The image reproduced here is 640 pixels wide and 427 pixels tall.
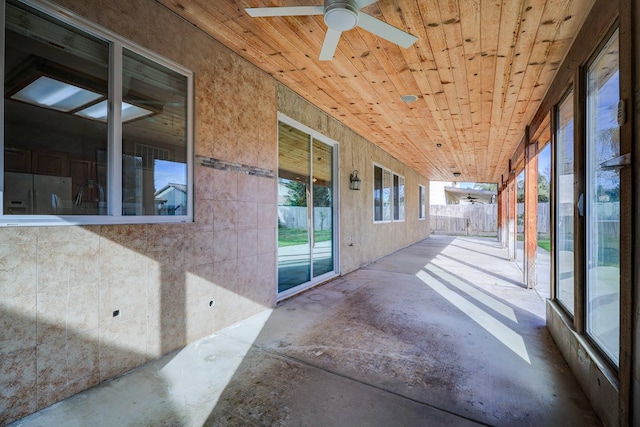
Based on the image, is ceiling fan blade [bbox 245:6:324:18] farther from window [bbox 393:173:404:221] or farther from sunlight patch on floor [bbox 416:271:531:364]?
window [bbox 393:173:404:221]

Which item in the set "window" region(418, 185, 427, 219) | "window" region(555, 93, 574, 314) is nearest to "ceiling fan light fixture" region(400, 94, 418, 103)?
"window" region(555, 93, 574, 314)

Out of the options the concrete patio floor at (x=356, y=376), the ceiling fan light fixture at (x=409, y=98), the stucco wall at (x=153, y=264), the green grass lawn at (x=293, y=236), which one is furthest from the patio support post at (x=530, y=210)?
the stucco wall at (x=153, y=264)

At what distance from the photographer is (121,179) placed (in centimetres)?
221

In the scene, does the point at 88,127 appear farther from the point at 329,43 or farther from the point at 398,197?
the point at 398,197

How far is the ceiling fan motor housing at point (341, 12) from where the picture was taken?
195 cm

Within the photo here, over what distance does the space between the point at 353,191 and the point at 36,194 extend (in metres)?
4.72

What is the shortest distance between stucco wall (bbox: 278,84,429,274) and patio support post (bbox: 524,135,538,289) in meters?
2.86

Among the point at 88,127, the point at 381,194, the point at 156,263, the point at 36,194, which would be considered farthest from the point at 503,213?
the point at 36,194

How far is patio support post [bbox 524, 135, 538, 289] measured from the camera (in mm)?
4547

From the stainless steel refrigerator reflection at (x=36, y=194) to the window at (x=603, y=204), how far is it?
3243 millimetres

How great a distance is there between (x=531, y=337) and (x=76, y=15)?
4.54 metres

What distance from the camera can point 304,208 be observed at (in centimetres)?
449

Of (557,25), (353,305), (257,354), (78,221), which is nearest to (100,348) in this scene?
(78,221)

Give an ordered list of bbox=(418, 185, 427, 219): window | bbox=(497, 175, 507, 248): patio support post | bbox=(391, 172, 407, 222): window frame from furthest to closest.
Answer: bbox=(418, 185, 427, 219): window → bbox=(497, 175, 507, 248): patio support post → bbox=(391, 172, 407, 222): window frame
